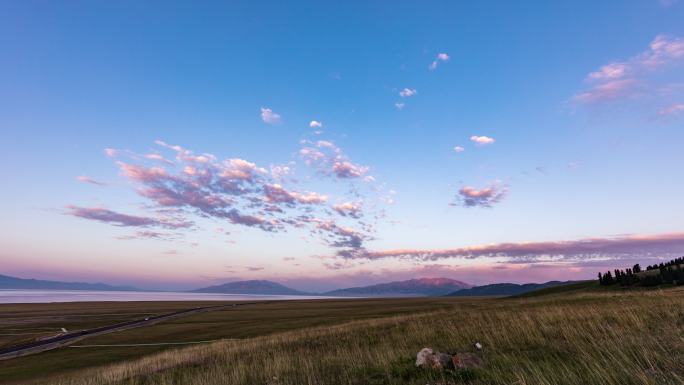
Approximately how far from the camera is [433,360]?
923cm

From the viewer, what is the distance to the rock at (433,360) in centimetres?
898

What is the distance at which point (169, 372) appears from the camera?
16156mm

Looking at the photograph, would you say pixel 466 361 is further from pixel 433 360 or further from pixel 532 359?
pixel 532 359

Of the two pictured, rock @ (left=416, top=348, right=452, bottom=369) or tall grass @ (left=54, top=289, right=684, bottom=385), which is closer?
tall grass @ (left=54, top=289, right=684, bottom=385)

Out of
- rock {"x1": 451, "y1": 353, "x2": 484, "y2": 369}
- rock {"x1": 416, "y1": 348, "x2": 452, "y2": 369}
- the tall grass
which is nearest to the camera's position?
the tall grass

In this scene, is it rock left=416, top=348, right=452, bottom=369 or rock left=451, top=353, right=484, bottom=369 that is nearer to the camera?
rock left=451, top=353, right=484, bottom=369

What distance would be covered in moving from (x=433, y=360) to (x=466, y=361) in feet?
2.47

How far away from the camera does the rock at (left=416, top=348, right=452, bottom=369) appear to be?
353 inches

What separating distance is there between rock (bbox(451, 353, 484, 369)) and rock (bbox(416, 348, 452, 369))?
0.64 ft

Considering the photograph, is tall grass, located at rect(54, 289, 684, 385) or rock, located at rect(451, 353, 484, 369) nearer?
tall grass, located at rect(54, 289, 684, 385)

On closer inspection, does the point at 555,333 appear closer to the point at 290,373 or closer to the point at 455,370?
the point at 455,370

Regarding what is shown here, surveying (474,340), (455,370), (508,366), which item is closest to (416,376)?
(455,370)

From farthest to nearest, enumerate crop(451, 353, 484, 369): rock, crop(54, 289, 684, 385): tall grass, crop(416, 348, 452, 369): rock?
crop(416, 348, 452, 369): rock
crop(451, 353, 484, 369): rock
crop(54, 289, 684, 385): tall grass

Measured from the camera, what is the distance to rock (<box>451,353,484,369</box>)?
28.4 ft
